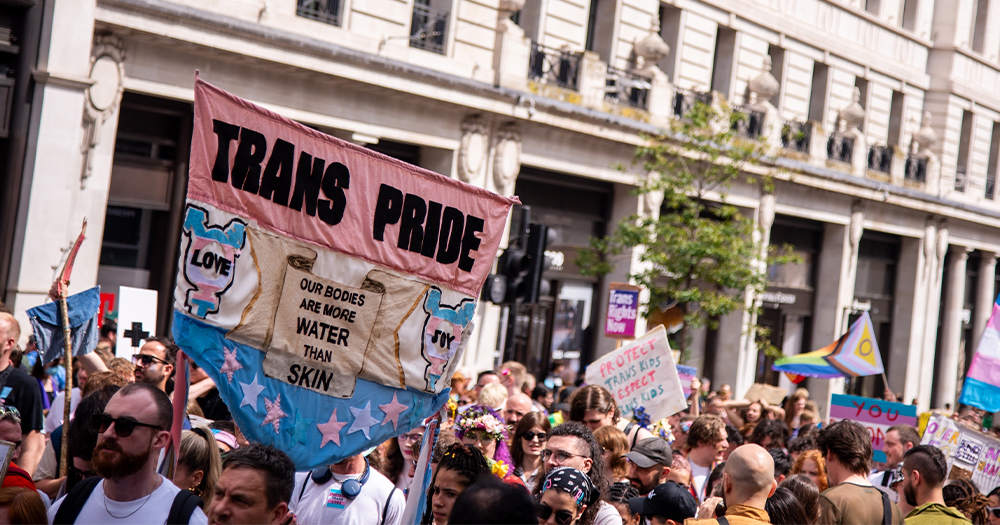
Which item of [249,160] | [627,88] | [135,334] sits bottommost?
[135,334]

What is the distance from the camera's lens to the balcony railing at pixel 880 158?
27.5 meters

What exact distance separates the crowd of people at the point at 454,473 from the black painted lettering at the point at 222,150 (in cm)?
100

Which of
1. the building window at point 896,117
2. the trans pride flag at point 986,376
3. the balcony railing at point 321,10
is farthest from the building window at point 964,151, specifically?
the balcony railing at point 321,10

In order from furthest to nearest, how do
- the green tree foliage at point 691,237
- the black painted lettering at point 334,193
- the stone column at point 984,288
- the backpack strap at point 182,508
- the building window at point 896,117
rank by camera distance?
the stone column at point 984,288 → the building window at point 896,117 → the green tree foliage at point 691,237 → the black painted lettering at point 334,193 → the backpack strap at point 182,508

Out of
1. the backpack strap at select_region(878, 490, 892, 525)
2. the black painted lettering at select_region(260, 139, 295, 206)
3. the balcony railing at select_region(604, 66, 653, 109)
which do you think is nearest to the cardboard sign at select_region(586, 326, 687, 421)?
the backpack strap at select_region(878, 490, 892, 525)

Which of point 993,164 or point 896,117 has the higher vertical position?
point 896,117

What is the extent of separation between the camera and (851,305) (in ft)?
90.2

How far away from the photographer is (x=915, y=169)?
96.4ft

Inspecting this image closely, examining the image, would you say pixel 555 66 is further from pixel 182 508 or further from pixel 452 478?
pixel 182 508

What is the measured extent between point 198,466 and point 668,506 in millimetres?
2578

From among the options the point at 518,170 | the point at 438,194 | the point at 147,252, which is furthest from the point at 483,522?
the point at 518,170

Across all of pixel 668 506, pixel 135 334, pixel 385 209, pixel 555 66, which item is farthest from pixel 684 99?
pixel 385 209

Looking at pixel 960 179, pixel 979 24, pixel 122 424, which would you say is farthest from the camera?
pixel 979 24

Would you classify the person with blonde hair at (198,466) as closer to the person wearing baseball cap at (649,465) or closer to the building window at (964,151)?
the person wearing baseball cap at (649,465)
